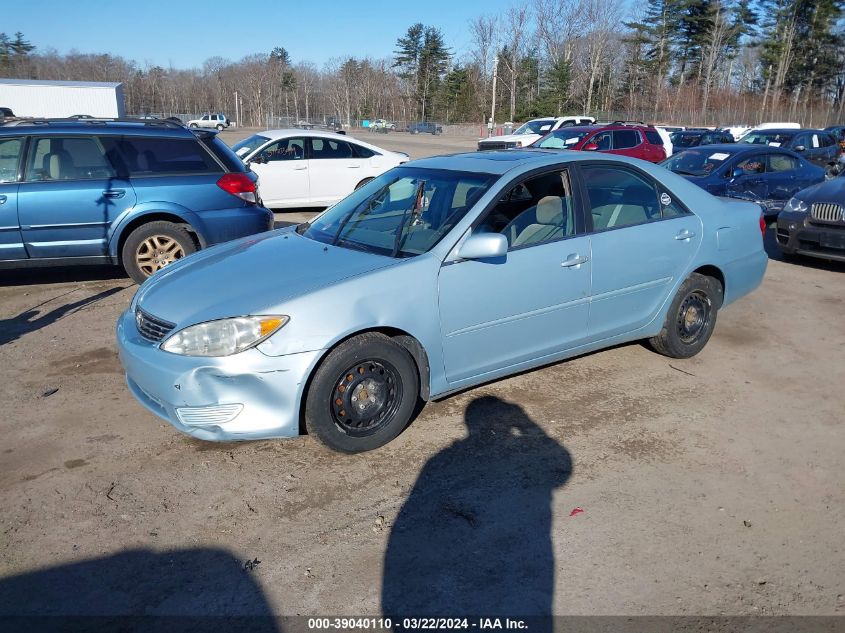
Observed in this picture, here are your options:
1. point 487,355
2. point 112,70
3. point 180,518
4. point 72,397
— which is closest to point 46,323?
point 72,397

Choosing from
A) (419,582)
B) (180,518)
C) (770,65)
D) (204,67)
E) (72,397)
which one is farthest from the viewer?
(204,67)

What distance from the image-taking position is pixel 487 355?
4.27 meters

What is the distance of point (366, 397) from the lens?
3869mm

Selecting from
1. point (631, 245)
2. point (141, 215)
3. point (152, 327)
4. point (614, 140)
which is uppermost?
point (614, 140)

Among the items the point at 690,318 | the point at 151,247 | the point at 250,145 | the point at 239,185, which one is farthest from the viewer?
the point at 250,145

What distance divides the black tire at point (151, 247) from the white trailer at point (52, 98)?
1411 inches

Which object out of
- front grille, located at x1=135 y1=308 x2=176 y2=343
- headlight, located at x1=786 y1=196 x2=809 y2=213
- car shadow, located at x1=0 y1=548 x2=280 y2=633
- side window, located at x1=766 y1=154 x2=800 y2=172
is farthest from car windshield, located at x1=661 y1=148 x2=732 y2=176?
car shadow, located at x1=0 y1=548 x2=280 y2=633

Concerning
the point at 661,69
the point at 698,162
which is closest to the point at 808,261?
the point at 698,162

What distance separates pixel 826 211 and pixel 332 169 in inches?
314

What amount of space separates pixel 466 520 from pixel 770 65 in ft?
257

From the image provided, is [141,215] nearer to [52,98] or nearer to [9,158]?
[9,158]

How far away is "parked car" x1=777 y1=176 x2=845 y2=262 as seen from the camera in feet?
27.8

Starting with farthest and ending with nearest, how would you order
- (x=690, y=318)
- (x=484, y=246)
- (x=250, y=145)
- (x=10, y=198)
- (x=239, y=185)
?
(x=250, y=145)
(x=239, y=185)
(x=10, y=198)
(x=690, y=318)
(x=484, y=246)

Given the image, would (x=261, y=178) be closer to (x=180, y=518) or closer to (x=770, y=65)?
(x=180, y=518)
